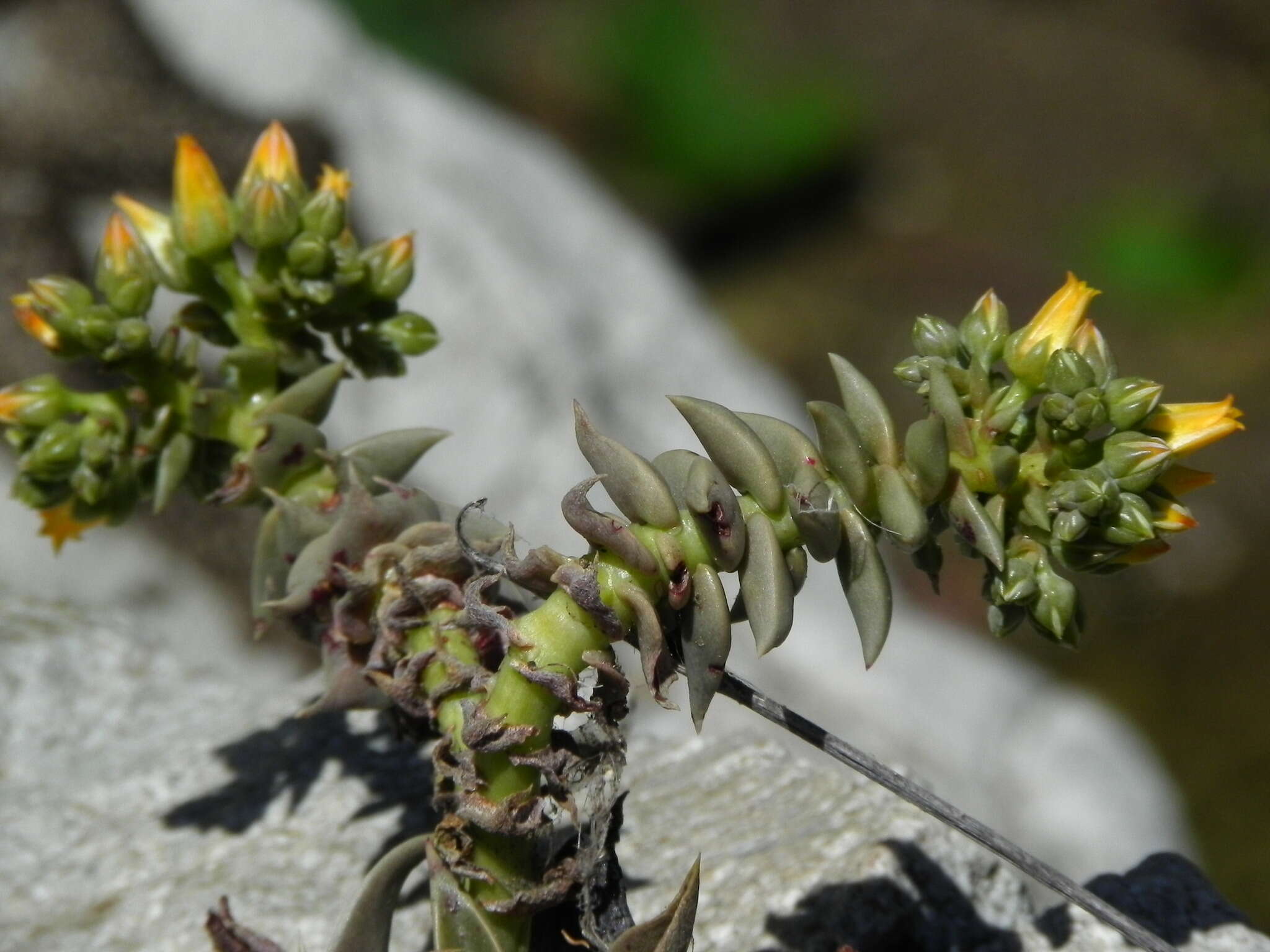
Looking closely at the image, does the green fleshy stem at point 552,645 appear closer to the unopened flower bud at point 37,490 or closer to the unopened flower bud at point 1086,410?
the unopened flower bud at point 1086,410

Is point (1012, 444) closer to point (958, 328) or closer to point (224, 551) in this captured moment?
point (958, 328)

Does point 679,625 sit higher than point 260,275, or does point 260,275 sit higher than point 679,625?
point 679,625

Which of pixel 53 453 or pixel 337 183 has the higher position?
pixel 337 183

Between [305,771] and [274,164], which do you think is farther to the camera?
[305,771]

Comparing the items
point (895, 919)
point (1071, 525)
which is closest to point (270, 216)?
point (1071, 525)

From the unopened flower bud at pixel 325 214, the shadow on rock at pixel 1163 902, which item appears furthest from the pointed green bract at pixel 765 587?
the shadow on rock at pixel 1163 902

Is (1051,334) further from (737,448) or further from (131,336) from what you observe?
(131,336)

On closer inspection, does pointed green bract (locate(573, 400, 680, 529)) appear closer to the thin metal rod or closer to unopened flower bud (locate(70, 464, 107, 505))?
the thin metal rod

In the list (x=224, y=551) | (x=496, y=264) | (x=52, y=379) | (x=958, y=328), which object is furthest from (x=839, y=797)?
(x=496, y=264)
